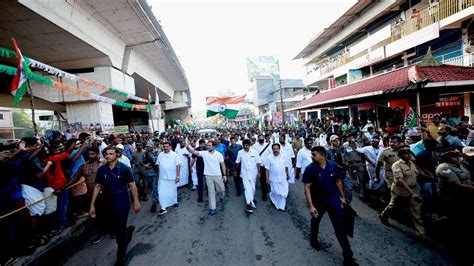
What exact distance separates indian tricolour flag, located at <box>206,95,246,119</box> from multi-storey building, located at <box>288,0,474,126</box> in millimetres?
5203

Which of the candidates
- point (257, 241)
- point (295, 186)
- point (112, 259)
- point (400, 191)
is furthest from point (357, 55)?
point (112, 259)

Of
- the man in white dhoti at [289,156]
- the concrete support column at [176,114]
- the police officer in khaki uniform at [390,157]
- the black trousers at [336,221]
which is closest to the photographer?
the black trousers at [336,221]

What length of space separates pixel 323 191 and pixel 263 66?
5269 cm

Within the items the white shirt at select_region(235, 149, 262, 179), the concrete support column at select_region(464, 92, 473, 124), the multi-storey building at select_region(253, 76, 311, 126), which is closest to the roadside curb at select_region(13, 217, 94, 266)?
the white shirt at select_region(235, 149, 262, 179)

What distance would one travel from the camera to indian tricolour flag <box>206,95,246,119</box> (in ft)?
29.0

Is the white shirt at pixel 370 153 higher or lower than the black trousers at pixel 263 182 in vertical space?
higher

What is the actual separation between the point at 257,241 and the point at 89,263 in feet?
8.49

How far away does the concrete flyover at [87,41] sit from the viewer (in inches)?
235

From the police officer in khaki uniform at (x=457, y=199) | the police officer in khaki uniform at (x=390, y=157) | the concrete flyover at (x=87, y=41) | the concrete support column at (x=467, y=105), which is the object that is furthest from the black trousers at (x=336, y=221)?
the concrete support column at (x=467, y=105)

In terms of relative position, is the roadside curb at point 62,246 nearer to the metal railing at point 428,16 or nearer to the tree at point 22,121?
the metal railing at point 428,16

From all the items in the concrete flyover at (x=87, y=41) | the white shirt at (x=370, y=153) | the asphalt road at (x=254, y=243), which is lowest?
the asphalt road at (x=254, y=243)

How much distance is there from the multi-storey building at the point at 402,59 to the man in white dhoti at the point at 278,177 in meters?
4.80

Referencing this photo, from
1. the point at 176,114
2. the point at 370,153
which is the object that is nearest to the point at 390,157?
the point at 370,153

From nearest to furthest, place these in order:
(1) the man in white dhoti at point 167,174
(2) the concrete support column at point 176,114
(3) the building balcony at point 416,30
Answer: (1) the man in white dhoti at point 167,174 < (3) the building balcony at point 416,30 < (2) the concrete support column at point 176,114
